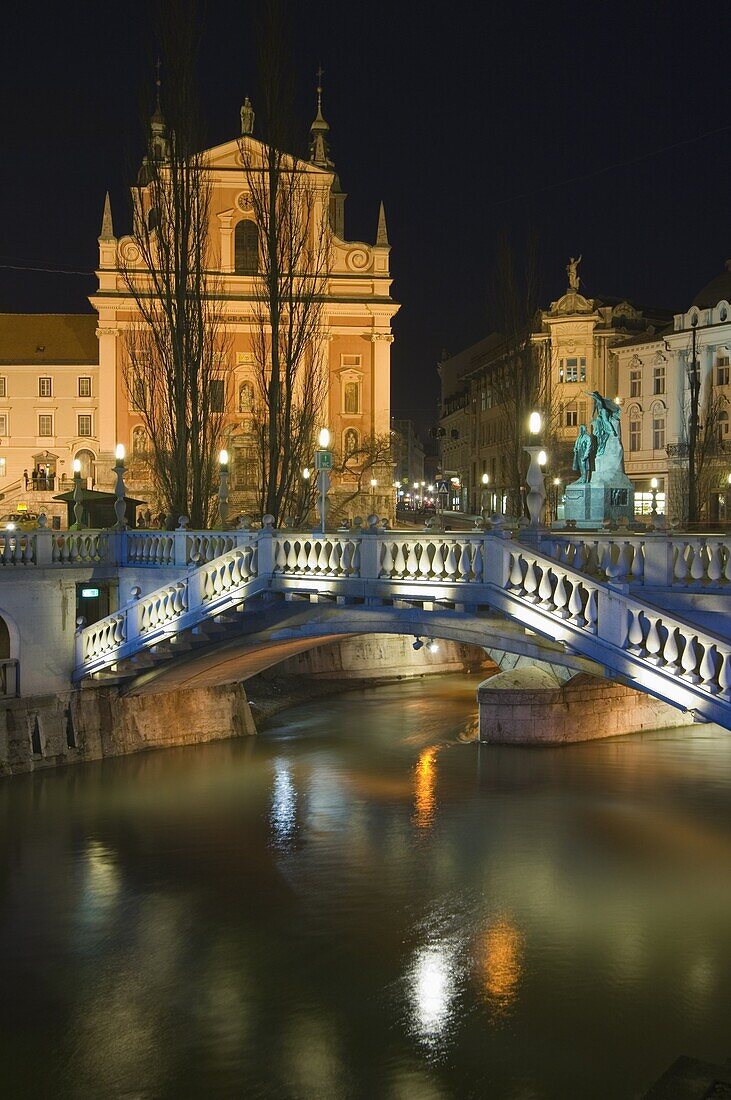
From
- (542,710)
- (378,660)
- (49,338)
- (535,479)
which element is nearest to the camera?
(535,479)

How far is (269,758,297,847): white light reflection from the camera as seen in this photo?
23.4m

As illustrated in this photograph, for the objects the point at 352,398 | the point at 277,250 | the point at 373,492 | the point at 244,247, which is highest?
the point at 244,247

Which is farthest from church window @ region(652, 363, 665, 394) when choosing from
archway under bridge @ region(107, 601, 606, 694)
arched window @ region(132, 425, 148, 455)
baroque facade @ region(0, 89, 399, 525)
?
archway under bridge @ region(107, 601, 606, 694)

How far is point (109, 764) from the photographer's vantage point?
2838 centimetres

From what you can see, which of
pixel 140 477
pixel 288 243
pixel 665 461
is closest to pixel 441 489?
pixel 665 461

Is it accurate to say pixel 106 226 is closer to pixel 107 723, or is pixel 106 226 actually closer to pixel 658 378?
pixel 658 378

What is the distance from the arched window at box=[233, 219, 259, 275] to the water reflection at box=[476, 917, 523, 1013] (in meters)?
60.3

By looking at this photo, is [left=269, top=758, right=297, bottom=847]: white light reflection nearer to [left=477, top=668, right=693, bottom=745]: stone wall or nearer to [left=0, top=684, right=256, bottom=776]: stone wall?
[left=0, top=684, right=256, bottom=776]: stone wall

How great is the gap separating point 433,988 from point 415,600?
6.93 metres

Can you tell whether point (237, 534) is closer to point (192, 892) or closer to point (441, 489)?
point (192, 892)

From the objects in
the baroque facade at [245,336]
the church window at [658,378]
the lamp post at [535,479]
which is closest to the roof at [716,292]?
the church window at [658,378]

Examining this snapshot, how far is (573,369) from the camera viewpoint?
77.0 meters

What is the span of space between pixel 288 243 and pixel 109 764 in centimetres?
1689

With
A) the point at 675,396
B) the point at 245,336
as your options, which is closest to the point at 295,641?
the point at 245,336
